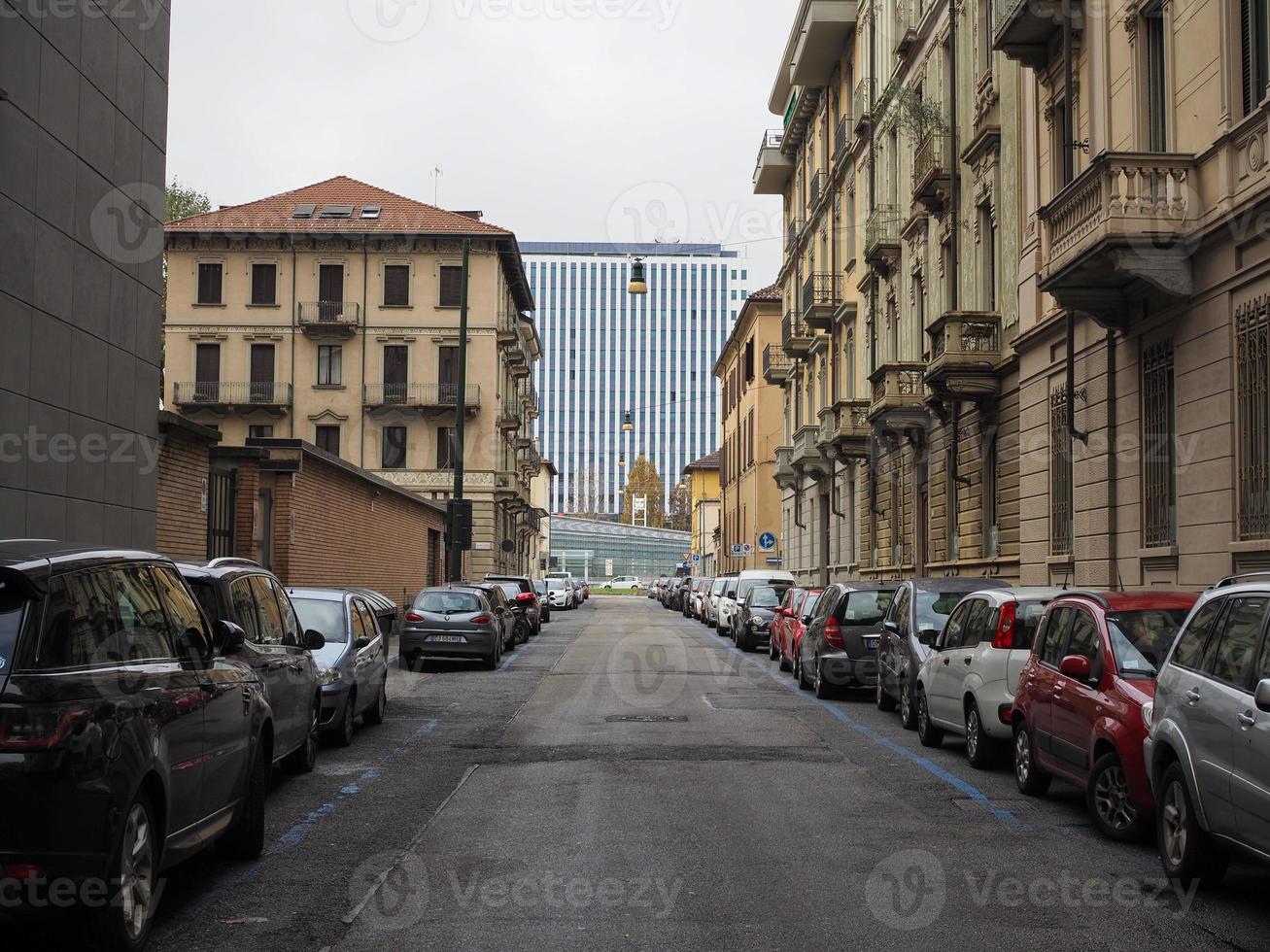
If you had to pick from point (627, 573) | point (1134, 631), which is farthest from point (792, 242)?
point (627, 573)

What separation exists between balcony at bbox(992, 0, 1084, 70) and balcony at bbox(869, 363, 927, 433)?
885 centimetres

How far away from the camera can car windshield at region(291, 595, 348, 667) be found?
1430 centimetres

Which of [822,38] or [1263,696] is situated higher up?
[822,38]

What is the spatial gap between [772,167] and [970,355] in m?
29.7

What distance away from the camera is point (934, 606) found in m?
15.8

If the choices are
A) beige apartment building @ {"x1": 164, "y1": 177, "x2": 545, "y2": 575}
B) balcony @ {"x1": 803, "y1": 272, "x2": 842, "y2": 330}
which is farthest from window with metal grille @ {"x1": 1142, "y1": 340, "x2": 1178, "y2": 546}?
beige apartment building @ {"x1": 164, "y1": 177, "x2": 545, "y2": 575}

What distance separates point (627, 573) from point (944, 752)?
380ft

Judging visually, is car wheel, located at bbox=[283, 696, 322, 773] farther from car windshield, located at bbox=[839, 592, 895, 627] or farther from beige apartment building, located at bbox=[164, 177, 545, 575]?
beige apartment building, located at bbox=[164, 177, 545, 575]

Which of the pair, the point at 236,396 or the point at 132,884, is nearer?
the point at 132,884

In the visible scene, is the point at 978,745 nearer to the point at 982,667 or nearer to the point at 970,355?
the point at 982,667

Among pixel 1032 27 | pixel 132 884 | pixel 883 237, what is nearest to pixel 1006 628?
pixel 132 884

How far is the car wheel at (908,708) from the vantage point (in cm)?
1485

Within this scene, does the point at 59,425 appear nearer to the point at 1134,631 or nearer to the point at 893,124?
the point at 1134,631

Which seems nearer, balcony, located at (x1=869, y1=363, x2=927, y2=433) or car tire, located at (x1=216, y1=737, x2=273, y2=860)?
car tire, located at (x1=216, y1=737, x2=273, y2=860)
